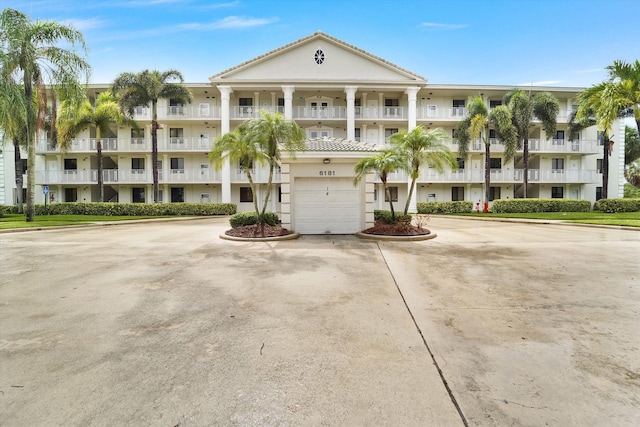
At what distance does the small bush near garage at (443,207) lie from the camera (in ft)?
90.8

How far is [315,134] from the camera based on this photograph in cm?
2938

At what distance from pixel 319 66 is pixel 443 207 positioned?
15.5 meters

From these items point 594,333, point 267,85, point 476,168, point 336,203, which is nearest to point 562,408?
point 594,333

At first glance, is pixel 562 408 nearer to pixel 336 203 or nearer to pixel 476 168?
pixel 336 203

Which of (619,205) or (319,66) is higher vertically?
(319,66)

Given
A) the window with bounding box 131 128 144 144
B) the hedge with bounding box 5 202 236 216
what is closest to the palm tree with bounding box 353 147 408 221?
the hedge with bounding box 5 202 236 216

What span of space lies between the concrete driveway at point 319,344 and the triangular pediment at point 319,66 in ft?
73.7

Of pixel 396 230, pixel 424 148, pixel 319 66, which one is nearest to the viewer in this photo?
Result: pixel 396 230

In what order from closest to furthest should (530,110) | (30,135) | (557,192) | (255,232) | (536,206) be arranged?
1. (255,232)
2. (30,135)
3. (530,110)
4. (536,206)
5. (557,192)

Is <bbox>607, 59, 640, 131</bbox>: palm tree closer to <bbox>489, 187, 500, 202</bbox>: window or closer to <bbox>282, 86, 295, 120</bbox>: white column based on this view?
<bbox>489, 187, 500, 202</bbox>: window

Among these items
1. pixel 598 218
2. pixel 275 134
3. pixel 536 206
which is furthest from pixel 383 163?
pixel 536 206

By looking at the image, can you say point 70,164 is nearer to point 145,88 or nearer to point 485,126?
point 145,88

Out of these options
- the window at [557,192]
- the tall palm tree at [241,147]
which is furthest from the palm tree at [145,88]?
the window at [557,192]

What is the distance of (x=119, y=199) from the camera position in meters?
30.4
